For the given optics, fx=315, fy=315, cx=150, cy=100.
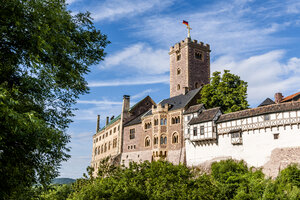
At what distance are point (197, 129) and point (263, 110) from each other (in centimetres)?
897

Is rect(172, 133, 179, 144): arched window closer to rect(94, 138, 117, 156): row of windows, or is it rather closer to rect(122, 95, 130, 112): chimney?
rect(122, 95, 130, 112): chimney

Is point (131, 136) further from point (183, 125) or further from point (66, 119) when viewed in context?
point (66, 119)

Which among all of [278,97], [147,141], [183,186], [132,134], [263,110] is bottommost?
[183,186]

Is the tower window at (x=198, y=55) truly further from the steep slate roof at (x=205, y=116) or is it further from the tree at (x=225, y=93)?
the steep slate roof at (x=205, y=116)

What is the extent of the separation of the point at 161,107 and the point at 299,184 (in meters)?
22.5

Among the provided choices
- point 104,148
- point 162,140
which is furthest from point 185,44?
point 104,148

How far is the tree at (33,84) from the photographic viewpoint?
11297 mm

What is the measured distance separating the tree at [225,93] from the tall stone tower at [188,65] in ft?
36.9

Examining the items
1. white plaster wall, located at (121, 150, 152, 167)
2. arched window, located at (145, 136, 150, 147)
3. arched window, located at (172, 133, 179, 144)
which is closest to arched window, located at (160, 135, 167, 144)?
arched window, located at (172, 133, 179, 144)

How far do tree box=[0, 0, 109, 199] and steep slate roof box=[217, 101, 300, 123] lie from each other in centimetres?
2396

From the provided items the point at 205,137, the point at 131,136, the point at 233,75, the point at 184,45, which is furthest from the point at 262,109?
the point at 184,45

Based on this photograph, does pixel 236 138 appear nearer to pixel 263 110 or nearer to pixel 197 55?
pixel 263 110

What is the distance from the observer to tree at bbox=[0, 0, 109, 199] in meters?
11.3

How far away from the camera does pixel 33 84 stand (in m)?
12.6
